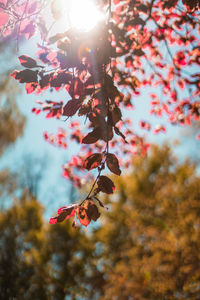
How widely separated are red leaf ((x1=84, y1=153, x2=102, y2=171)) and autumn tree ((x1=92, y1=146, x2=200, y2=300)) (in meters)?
4.77

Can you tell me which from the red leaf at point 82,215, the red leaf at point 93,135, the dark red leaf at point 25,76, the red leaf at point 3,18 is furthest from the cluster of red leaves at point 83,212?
the red leaf at point 3,18

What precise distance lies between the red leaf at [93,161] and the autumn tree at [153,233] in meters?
4.77

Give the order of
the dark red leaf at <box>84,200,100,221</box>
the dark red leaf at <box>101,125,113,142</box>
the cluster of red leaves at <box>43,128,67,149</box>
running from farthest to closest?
the cluster of red leaves at <box>43,128,67,149</box> < the dark red leaf at <box>84,200,100,221</box> < the dark red leaf at <box>101,125,113,142</box>

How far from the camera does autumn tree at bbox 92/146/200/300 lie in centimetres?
506

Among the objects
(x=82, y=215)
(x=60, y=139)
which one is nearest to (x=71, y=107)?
(x=82, y=215)

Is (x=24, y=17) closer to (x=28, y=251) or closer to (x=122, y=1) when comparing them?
(x=122, y=1)

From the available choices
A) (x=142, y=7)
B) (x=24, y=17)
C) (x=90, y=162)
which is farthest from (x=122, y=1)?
(x=90, y=162)

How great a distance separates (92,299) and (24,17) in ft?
24.0

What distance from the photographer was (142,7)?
1.73 metres

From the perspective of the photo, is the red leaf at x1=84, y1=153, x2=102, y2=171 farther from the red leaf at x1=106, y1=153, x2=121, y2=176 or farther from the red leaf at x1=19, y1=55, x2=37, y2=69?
the red leaf at x1=19, y1=55, x2=37, y2=69

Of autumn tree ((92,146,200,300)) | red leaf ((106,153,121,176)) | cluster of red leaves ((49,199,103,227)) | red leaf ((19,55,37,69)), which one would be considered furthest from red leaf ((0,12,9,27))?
autumn tree ((92,146,200,300))

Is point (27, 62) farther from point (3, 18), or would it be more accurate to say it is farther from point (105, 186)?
point (105, 186)

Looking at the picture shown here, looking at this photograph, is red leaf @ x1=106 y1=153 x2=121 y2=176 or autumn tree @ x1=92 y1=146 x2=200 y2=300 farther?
autumn tree @ x1=92 y1=146 x2=200 y2=300

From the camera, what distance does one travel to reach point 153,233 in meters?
6.69
